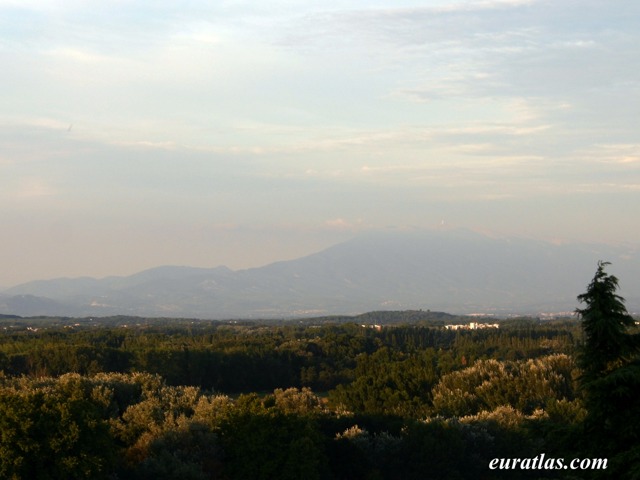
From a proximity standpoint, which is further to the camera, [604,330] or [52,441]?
[52,441]

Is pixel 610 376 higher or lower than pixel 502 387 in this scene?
higher

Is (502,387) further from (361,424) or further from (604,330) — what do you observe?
(604,330)

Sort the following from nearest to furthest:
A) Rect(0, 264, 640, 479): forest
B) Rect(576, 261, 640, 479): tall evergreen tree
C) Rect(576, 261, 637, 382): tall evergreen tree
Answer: Rect(576, 261, 640, 479): tall evergreen tree → Rect(576, 261, 637, 382): tall evergreen tree → Rect(0, 264, 640, 479): forest

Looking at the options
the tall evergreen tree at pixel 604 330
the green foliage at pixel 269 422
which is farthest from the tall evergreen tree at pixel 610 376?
the green foliage at pixel 269 422

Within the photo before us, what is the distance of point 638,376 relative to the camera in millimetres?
18062

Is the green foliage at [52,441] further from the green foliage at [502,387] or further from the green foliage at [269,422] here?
the green foliage at [502,387]

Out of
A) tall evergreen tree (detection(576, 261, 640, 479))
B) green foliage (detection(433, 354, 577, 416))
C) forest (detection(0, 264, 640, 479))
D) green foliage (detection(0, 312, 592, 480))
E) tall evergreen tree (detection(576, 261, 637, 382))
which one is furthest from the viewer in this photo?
green foliage (detection(433, 354, 577, 416))

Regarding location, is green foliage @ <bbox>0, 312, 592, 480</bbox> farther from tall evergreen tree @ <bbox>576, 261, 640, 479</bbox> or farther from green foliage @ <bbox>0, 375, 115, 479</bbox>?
tall evergreen tree @ <bbox>576, 261, 640, 479</bbox>

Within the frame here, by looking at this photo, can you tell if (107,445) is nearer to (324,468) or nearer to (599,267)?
(324,468)

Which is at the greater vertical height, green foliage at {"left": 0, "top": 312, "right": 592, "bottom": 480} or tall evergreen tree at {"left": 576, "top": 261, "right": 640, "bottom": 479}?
tall evergreen tree at {"left": 576, "top": 261, "right": 640, "bottom": 479}

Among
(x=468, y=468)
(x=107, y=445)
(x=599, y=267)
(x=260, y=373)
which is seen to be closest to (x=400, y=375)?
(x=260, y=373)

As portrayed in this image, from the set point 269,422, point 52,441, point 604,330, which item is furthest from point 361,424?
point 604,330

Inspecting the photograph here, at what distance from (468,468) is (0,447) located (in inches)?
944

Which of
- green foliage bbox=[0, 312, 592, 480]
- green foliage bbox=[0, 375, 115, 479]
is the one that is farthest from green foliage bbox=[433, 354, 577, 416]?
green foliage bbox=[0, 375, 115, 479]
